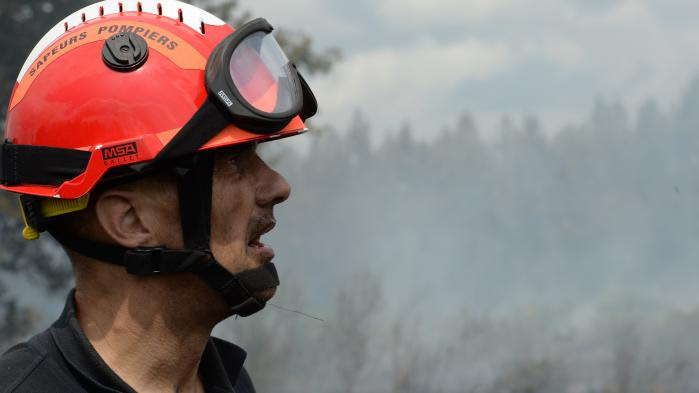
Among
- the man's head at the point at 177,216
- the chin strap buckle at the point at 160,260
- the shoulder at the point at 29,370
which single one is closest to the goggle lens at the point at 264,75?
the man's head at the point at 177,216

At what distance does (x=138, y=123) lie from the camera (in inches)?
101

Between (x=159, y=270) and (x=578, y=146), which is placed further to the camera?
(x=578, y=146)

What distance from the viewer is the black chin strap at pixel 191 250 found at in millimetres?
2547

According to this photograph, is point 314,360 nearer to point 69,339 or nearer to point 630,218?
point 630,218

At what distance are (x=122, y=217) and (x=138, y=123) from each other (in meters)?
0.25

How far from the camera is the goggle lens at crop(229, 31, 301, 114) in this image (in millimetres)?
2670

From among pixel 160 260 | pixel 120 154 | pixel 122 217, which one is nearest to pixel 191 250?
pixel 160 260

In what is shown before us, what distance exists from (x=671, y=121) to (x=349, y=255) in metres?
8.76

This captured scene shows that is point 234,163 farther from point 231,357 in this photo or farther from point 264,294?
point 231,357

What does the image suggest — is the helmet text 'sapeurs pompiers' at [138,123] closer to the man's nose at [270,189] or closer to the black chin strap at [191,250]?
the black chin strap at [191,250]

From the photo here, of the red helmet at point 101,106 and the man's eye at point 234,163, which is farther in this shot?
the man's eye at point 234,163

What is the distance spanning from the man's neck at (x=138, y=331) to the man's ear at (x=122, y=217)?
0.14 meters

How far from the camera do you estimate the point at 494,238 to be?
64.1 feet

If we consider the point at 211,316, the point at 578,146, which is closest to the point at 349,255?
the point at 578,146
